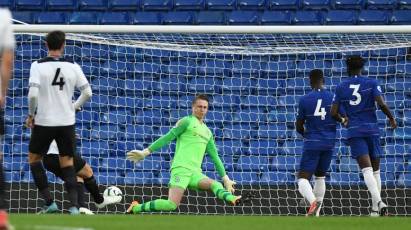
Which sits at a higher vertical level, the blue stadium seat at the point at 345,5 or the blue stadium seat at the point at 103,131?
the blue stadium seat at the point at 345,5

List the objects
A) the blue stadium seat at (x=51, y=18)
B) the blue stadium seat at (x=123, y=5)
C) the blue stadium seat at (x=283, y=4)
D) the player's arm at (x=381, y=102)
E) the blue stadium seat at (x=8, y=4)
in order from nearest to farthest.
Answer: the player's arm at (x=381, y=102)
the blue stadium seat at (x=283, y=4)
the blue stadium seat at (x=51, y=18)
the blue stadium seat at (x=123, y=5)
the blue stadium seat at (x=8, y=4)

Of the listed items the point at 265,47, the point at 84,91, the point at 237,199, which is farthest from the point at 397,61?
the point at 84,91

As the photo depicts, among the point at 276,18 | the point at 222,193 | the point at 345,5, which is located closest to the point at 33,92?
the point at 222,193

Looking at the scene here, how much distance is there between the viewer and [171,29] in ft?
42.8

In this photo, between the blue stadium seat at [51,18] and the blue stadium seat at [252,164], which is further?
the blue stadium seat at [51,18]

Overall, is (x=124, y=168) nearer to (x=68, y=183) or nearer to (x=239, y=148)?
(x=239, y=148)

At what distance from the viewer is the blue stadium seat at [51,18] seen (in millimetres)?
18219

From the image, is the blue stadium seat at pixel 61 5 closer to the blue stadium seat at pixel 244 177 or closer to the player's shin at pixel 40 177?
the blue stadium seat at pixel 244 177

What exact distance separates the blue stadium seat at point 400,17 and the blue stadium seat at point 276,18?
166 centimetres

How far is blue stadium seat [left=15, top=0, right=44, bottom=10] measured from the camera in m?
18.7

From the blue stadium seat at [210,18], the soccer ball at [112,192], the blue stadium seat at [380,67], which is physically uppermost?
the blue stadium seat at [210,18]

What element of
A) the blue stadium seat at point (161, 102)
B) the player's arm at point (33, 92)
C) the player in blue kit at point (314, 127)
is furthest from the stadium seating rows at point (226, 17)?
the player's arm at point (33, 92)

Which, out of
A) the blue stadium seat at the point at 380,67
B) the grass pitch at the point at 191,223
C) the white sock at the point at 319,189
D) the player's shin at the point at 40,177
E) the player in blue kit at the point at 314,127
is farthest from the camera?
the blue stadium seat at the point at 380,67

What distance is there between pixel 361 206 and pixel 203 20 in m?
5.33
